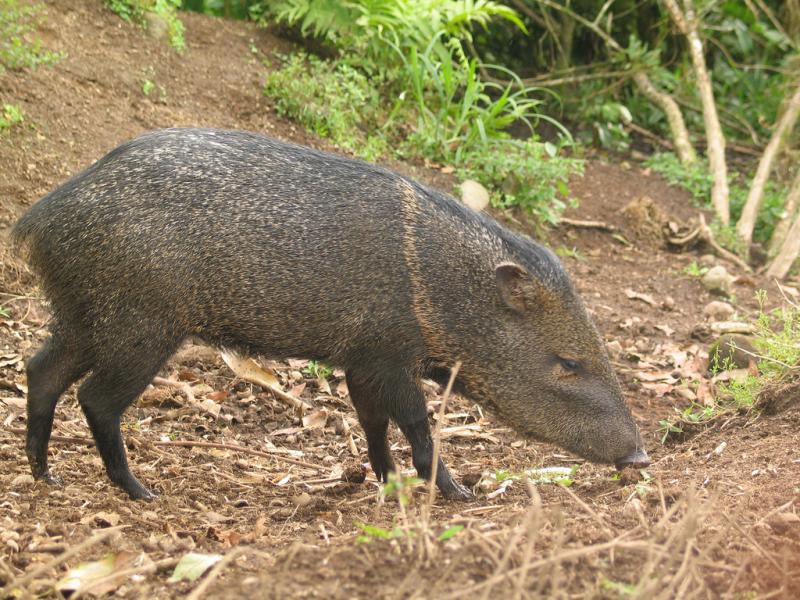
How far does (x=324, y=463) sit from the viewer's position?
4.84 metres

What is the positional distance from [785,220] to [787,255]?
0.54 meters

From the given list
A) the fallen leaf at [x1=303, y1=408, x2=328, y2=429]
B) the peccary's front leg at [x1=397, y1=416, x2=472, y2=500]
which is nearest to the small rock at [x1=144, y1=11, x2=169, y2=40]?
the fallen leaf at [x1=303, y1=408, x2=328, y2=429]

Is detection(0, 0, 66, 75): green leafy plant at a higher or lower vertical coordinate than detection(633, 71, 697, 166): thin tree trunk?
lower

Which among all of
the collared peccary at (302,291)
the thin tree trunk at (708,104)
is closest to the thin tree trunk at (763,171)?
the thin tree trunk at (708,104)

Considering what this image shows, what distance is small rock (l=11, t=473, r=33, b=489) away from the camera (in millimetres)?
3926

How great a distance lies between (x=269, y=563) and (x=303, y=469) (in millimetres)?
1872

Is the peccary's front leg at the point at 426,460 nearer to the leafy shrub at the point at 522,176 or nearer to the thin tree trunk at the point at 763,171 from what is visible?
the leafy shrub at the point at 522,176

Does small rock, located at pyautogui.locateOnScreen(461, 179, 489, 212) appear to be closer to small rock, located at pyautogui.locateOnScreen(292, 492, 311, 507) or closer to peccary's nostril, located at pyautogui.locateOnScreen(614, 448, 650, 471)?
peccary's nostril, located at pyautogui.locateOnScreen(614, 448, 650, 471)

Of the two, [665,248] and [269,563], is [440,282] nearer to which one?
[269,563]

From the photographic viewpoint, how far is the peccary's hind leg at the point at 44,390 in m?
4.01

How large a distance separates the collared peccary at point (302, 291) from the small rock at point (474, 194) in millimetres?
3237

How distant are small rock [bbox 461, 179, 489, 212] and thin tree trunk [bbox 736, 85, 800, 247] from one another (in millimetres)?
2398

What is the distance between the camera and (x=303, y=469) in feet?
15.3

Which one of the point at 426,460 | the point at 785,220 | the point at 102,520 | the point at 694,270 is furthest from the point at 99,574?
the point at 785,220
